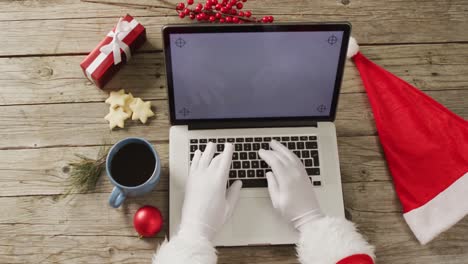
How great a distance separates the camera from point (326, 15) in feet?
3.95

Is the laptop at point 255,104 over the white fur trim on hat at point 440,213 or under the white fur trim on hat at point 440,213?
over

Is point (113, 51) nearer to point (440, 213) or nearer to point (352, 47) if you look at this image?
point (352, 47)

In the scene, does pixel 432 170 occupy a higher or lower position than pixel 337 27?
lower

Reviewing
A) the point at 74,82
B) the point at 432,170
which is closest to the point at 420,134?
the point at 432,170

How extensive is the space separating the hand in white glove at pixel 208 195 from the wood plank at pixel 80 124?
126mm

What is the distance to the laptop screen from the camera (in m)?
0.93

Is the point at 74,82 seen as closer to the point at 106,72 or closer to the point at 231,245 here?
the point at 106,72

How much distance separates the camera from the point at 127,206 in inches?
41.3

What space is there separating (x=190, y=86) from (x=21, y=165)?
40cm

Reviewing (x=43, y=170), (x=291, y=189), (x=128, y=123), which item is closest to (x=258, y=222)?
(x=291, y=189)

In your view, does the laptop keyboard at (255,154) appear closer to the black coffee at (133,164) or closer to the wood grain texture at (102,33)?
the black coffee at (133,164)

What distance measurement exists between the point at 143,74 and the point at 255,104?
10.8 inches

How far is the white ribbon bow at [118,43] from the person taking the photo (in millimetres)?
1089

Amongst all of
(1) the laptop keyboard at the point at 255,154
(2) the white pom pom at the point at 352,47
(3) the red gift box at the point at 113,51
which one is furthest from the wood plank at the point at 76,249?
(2) the white pom pom at the point at 352,47
